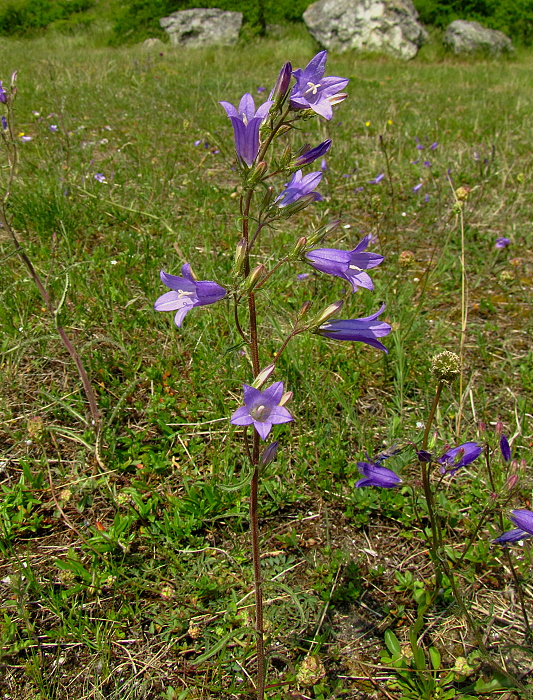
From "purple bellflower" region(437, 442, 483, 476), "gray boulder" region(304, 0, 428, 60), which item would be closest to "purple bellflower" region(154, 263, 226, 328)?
"purple bellflower" region(437, 442, 483, 476)

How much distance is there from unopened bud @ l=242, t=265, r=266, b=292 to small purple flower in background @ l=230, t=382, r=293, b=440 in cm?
28

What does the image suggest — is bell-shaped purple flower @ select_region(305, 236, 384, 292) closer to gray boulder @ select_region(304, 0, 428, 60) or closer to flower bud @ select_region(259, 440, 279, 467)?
flower bud @ select_region(259, 440, 279, 467)

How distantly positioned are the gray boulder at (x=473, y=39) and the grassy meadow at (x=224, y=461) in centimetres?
1701

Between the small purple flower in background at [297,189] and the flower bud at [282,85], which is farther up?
the flower bud at [282,85]

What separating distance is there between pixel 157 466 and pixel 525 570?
1.71 meters

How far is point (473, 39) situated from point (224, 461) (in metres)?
21.4

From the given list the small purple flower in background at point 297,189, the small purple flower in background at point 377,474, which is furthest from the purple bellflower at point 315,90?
the small purple flower in background at point 377,474

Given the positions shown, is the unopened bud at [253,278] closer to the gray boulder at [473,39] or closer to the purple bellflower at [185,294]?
the purple bellflower at [185,294]

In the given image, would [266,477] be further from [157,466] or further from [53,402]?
[53,402]

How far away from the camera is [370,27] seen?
17516 mm

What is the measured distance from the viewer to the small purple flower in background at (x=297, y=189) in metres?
1.50

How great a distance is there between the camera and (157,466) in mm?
2400

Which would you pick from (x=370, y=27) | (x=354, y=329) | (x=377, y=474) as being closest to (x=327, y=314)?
(x=354, y=329)

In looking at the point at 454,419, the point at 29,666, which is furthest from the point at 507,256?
the point at 29,666
